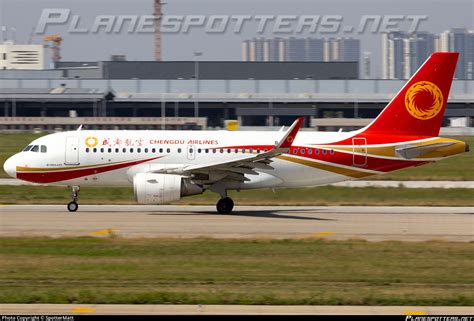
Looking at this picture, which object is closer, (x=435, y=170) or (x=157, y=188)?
(x=157, y=188)

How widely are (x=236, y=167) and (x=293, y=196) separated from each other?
5222mm

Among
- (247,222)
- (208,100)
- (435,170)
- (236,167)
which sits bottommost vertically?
(247,222)

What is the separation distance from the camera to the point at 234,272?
64.4ft

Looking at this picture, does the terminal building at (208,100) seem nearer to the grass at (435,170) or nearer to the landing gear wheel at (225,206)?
the grass at (435,170)

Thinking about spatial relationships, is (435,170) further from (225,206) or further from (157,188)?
(157,188)

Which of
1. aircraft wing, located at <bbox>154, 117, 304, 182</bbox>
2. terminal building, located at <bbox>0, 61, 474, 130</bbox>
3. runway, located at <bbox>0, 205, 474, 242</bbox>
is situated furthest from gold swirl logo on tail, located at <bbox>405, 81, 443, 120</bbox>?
terminal building, located at <bbox>0, 61, 474, 130</bbox>

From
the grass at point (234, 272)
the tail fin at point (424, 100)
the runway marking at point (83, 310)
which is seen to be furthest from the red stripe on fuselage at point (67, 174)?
A: the runway marking at point (83, 310)

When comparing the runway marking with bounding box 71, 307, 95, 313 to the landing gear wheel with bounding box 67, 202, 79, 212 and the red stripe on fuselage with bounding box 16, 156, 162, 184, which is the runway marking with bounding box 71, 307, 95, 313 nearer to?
the landing gear wheel with bounding box 67, 202, 79, 212

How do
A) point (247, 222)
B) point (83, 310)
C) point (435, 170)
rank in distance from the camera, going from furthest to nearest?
point (435, 170) → point (247, 222) → point (83, 310)

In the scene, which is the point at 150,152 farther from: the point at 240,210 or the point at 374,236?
the point at 374,236

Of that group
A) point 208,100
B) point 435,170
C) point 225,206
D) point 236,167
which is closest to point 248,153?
point 236,167

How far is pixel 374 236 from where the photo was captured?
27.1 m

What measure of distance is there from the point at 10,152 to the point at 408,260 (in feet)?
157

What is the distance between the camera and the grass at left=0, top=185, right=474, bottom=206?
37.8 metres
